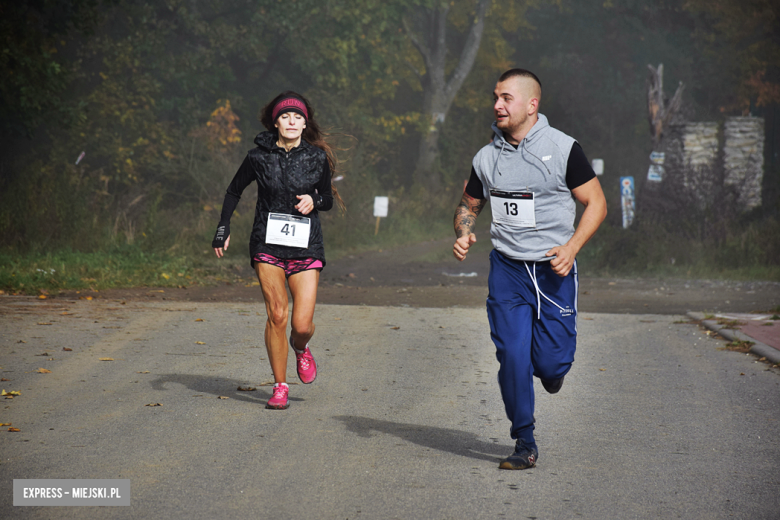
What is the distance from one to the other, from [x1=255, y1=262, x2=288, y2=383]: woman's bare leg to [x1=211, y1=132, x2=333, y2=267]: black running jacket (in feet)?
0.43

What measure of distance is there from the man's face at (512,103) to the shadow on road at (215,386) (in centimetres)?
273

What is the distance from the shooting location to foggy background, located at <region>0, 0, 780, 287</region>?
1753 cm

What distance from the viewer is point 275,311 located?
617 cm

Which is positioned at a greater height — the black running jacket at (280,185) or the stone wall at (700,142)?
the stone wall at (700,142)

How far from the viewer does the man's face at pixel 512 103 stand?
4918mm

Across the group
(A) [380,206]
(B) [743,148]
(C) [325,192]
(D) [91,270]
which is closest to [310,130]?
(C) [325,192]

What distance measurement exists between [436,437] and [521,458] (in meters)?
0.79

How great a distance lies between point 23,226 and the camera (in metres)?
16.5

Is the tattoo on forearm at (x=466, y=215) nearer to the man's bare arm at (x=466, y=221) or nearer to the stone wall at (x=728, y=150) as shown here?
the man's bare arm at (x=466, y=221)

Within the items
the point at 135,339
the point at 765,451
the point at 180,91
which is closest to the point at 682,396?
the point at 765,451

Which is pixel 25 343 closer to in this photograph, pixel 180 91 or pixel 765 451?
pixel 765 451

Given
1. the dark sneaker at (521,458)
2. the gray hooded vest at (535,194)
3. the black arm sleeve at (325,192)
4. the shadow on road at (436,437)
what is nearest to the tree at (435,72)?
the black arm sleeve at (325,192)

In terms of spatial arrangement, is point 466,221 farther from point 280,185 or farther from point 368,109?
point 368,109

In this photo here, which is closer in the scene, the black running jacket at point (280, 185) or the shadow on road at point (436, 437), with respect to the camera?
the shadow on road at point (436, 437)
